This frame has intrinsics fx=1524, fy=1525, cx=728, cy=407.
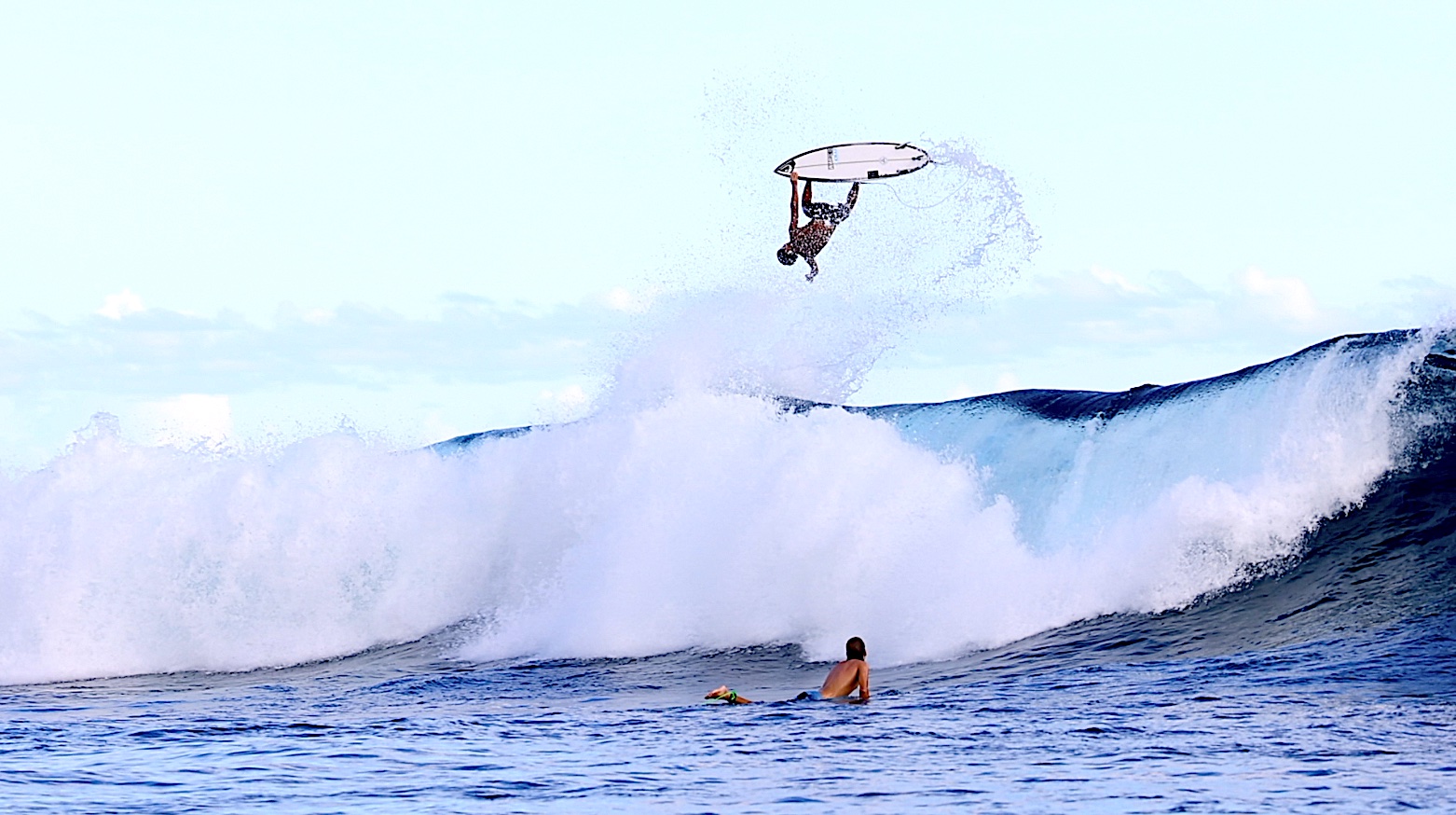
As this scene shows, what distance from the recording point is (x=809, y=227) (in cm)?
1742

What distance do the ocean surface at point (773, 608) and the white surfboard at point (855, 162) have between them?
9.42 ft

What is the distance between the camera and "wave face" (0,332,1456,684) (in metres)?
14.0

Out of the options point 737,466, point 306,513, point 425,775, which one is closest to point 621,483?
point 737,466

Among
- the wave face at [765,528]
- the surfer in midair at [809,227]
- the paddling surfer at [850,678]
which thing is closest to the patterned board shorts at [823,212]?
the surfer in midair at [809,227]

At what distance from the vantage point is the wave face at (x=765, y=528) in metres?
14.0

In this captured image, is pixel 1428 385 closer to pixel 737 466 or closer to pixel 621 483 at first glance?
pixel 737 466

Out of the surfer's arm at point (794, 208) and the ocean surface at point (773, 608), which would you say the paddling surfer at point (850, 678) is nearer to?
the ocean surface at point (773, 608)

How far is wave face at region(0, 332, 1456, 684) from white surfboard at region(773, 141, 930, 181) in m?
2.81

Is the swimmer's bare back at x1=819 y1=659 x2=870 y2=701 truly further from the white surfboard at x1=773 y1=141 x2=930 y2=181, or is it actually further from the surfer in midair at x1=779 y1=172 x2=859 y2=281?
the white surfboard at x1=773 y1=141 x2=930 y2=181

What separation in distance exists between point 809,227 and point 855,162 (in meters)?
1.23

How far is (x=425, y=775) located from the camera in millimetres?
8594

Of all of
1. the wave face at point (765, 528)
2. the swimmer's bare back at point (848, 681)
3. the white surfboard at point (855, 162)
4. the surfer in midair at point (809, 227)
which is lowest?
the swimmer's bare back at point (848, 681)

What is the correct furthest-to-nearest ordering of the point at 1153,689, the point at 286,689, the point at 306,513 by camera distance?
1. the point at 306,513
2. the point at 286,689
3. the point at 1153,689

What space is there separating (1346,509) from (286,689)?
33.7ft
